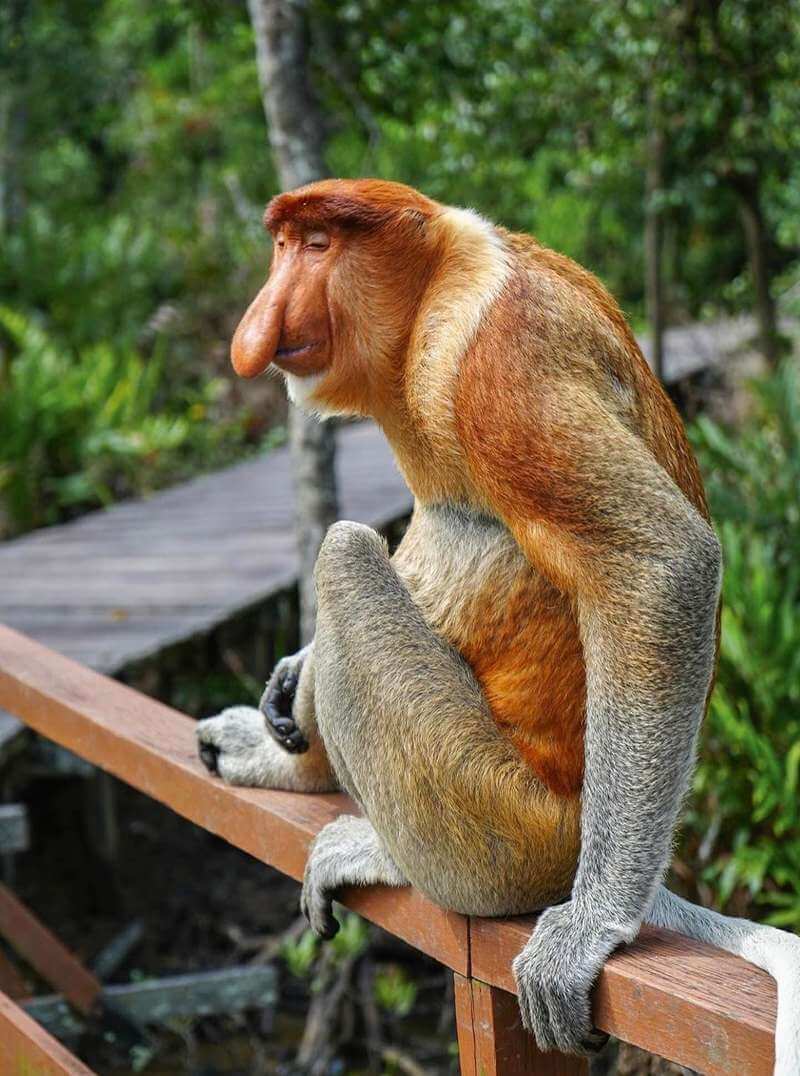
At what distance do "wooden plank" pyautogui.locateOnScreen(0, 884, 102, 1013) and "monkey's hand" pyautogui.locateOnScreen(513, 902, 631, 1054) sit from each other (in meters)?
2.02

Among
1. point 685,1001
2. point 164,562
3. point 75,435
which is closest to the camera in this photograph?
point 685,1001

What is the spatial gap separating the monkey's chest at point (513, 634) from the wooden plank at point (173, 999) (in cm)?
210

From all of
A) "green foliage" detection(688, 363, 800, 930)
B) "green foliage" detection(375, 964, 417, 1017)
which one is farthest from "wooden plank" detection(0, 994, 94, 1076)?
"green foliage" detection(375, 964, 417, 1017)

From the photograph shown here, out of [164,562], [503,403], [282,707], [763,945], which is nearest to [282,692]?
[282,707]

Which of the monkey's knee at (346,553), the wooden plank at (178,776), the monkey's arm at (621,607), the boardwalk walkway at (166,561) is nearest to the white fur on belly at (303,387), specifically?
the monkey's knee at (346,553)

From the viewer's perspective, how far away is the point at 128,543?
6.79 metres

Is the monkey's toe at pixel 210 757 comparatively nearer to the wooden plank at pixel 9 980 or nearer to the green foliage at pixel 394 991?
the wooden plank at pixel 9 980

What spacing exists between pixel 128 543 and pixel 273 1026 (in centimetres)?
262

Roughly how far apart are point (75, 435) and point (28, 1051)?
6.95 m

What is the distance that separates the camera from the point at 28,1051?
6.89 feet

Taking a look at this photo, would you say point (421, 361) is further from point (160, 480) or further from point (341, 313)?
point (160, 480)

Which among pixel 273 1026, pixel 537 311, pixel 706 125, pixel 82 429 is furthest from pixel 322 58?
pixel 82 429

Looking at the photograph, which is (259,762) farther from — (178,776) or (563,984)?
(563,984)

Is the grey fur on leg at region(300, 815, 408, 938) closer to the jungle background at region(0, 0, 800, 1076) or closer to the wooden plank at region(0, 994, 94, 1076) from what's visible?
→ the wooden plank at region(0, 994, 94, 1076)
